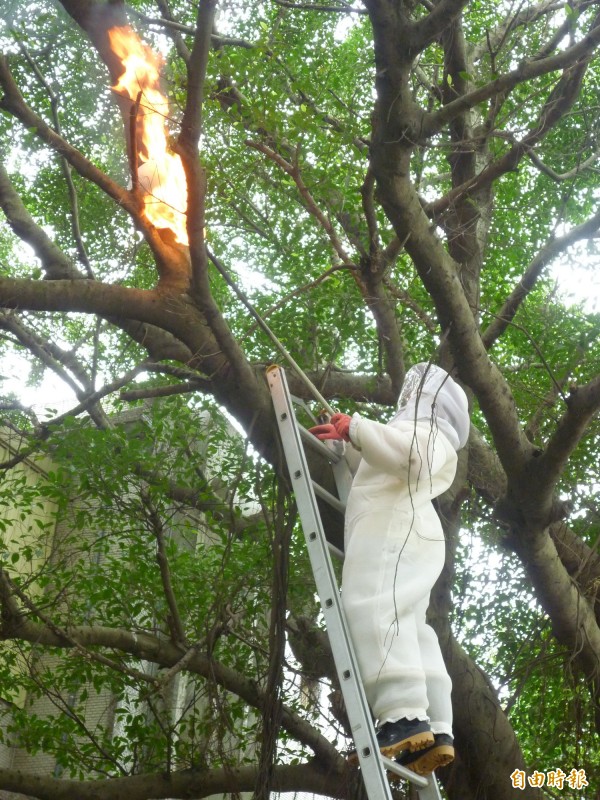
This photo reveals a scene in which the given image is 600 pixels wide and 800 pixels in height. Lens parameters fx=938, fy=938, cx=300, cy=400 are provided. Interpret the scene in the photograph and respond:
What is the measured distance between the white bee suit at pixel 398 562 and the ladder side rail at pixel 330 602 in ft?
0.26

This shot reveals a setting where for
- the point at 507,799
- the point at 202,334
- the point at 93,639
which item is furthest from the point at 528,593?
the point at 202,334

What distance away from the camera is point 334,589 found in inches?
135

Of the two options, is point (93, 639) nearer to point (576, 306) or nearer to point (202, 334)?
point (202, 334)

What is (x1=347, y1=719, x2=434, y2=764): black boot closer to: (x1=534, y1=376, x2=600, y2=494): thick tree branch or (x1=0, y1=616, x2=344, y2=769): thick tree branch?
(x1=0, y1=616, x2=344, y2=769): thick tree branch

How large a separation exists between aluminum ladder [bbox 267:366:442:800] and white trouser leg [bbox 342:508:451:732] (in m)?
0.08

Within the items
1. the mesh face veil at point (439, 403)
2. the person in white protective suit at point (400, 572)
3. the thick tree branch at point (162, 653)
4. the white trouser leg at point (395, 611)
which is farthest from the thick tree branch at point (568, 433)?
the thick tree branch at point (162, 653)

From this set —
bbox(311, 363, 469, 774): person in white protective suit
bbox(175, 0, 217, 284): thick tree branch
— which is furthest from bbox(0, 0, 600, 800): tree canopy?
bbox(311, 363, 469, 774): person in white protective suit

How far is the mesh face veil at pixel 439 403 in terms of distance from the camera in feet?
13.3

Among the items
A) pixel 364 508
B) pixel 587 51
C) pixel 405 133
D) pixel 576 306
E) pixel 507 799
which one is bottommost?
pixel 507 799

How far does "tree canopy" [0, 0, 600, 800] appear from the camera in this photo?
14.1ft

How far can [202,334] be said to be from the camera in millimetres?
4359

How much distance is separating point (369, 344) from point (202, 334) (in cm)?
352

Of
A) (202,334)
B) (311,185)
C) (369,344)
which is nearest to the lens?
(202,334)

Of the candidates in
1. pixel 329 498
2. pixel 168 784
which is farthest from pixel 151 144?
pixel 168 784
